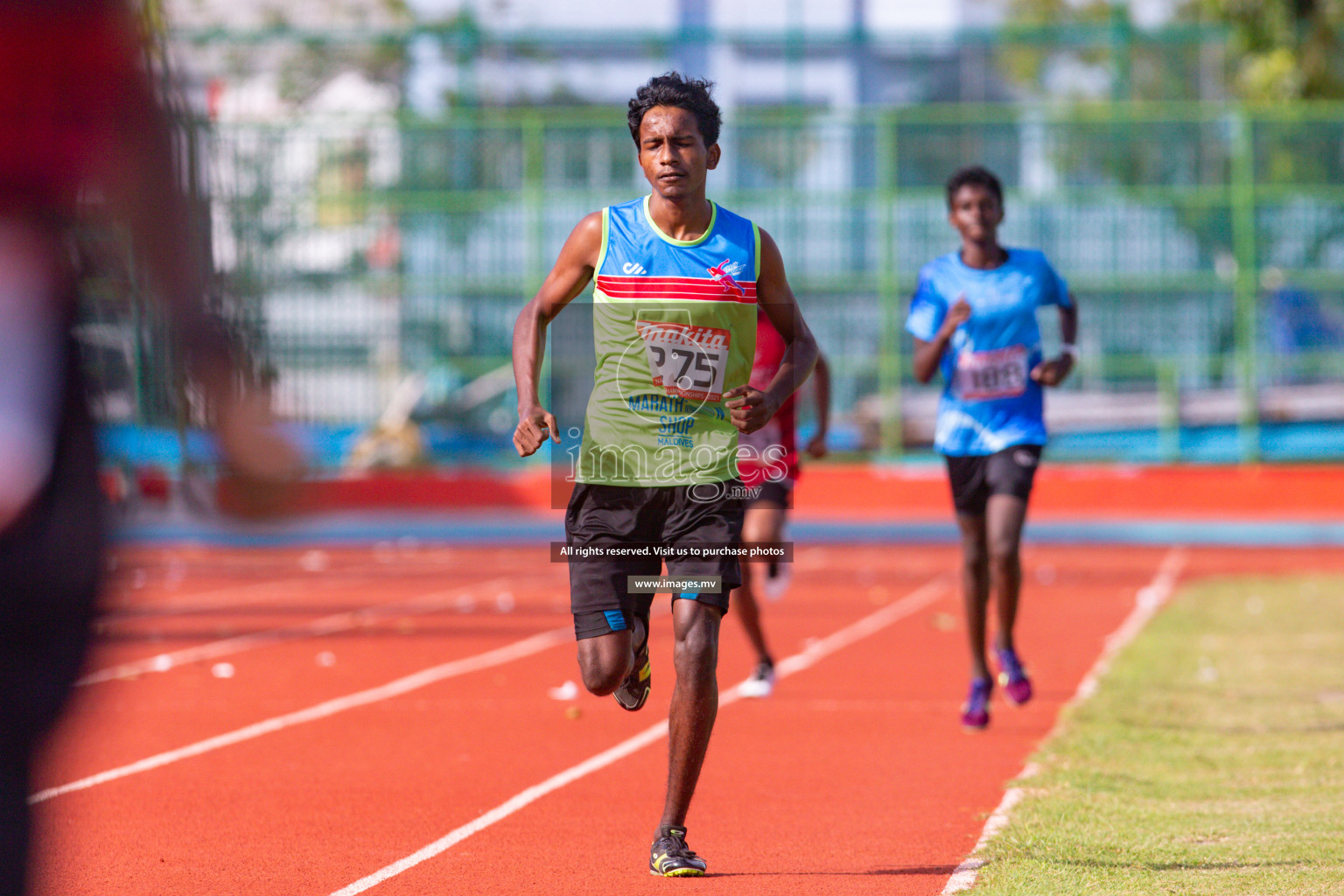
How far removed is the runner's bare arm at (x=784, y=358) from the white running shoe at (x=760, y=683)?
3.86m

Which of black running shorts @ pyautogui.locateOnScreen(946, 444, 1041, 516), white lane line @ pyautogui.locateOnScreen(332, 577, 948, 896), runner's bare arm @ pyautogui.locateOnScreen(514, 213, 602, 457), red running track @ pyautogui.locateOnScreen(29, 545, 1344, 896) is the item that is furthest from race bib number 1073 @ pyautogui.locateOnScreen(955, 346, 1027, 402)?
runner's bare arm @ pyautogui.locateOnScreen(514, 213, 602, 457)

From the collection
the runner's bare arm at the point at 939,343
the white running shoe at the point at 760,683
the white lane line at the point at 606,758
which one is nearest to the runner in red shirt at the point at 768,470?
the white running shoe at the point at 760,683

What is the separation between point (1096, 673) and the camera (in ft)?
33.2

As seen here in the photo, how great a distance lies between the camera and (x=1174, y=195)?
2288 centimetres

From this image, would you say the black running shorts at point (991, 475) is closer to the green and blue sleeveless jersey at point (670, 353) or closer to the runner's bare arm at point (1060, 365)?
the runner's bare arm at point (1060, 365)

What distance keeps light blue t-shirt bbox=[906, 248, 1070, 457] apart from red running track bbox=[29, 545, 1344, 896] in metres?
1.36

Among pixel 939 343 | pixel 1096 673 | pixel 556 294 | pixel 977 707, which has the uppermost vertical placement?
pixel 556 294

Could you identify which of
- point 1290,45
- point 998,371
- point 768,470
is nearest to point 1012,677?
point 998,371

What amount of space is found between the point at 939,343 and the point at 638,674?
3120 millimetres

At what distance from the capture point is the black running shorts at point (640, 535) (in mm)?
5070

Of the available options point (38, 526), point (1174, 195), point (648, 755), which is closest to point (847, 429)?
point (1174, 195)

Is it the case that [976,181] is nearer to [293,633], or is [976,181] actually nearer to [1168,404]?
[293,633]

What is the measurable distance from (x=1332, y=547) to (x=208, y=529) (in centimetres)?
2043

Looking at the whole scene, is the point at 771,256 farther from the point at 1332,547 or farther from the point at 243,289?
the point at 1332,547
